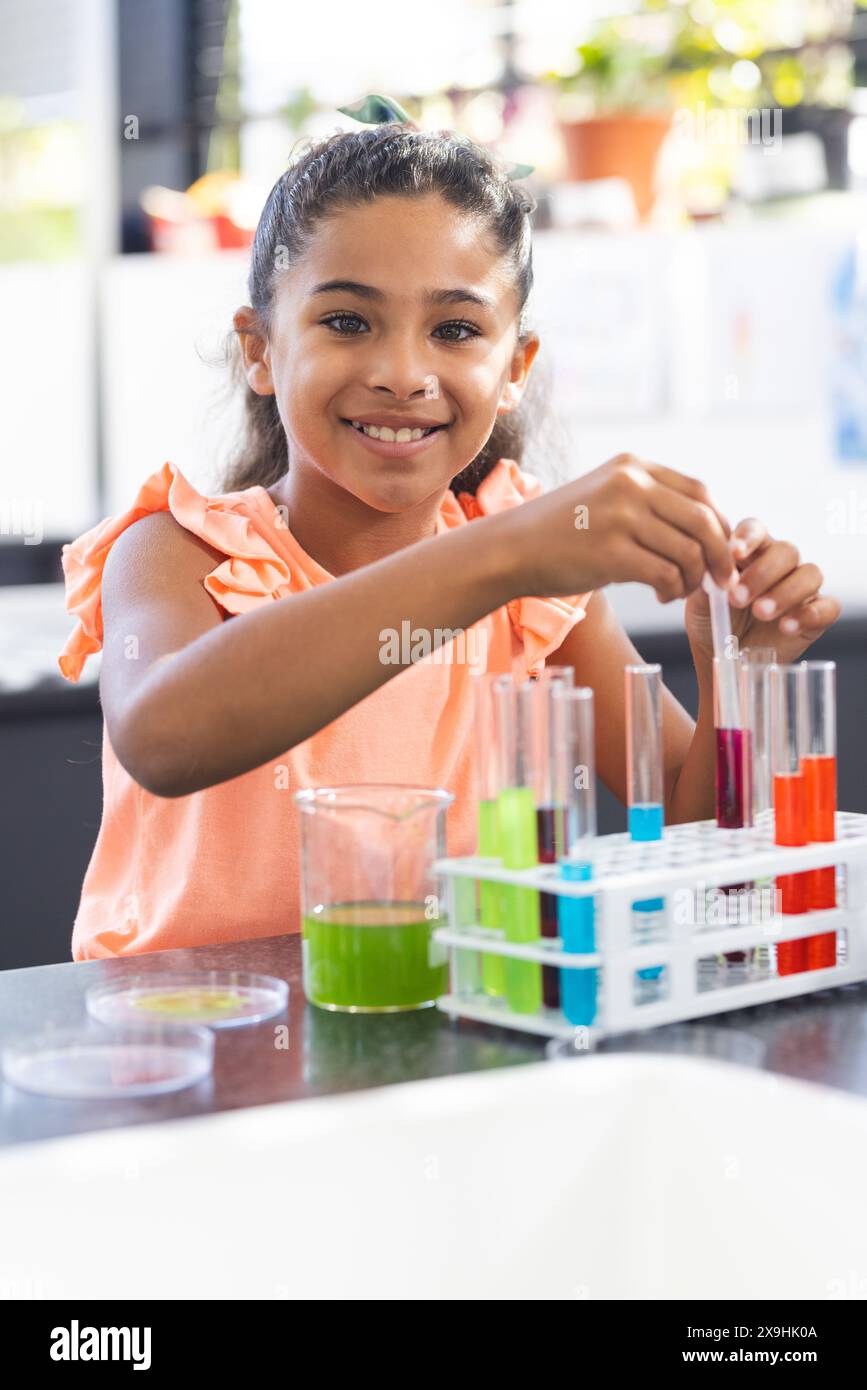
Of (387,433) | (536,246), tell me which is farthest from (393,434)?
(536,246)

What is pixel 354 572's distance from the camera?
1.10 m

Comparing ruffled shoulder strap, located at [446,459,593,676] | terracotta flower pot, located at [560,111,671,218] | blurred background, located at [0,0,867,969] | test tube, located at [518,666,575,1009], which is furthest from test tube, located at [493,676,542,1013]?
terracotta flower pot, located at [560,111,671,218]

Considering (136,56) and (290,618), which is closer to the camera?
(290,618)

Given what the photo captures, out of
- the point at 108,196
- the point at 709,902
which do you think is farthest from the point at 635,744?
the point at 108,196

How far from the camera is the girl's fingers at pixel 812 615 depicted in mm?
1227

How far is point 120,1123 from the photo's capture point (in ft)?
2.70

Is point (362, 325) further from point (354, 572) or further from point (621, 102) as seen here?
point (621, 102)

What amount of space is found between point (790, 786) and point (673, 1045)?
7.4 inches

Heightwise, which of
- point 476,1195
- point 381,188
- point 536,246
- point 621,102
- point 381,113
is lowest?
point 476,1195

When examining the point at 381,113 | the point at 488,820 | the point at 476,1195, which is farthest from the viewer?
the point at 381,113

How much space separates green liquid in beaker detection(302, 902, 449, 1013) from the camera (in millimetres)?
989

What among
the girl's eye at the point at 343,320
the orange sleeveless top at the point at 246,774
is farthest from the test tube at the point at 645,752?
the girl's eye at the point at 343,320

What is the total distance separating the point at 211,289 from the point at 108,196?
660 millimetres
